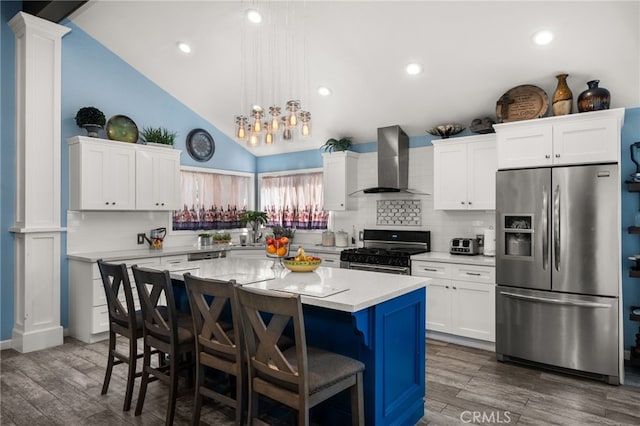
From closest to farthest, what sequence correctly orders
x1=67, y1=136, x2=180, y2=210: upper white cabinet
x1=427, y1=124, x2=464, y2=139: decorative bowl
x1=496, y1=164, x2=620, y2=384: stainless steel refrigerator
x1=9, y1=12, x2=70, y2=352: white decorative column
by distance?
x1=496, y1=164, x2=620, y2=384: stainless steel refrigerator < x1=9, y1=12, x2=70, y2=352: white decorative column < x1=67, y1=136, x2=180, y2=210: upper white cabinet < x1=427, y1=124, x2=464, y2=139: decorative bowl

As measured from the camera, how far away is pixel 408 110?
5074mm

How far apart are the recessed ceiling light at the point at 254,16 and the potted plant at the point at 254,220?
9.93 feet

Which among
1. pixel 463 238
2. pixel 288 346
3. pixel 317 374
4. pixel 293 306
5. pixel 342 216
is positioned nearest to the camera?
pixel 293 306

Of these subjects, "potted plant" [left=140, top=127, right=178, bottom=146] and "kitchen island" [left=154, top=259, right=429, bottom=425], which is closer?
"kitchen island" [left=154, top=259, right=429, bottom=425]

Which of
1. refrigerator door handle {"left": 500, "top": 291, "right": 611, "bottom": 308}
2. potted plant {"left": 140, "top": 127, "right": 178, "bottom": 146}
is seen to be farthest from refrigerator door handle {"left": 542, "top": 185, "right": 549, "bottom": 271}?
potted plant {"left": 140, "top": 127, "right": 178, "bottom": 146}

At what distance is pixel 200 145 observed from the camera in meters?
6.24

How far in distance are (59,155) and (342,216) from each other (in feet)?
11.9

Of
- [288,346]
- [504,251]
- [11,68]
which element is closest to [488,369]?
[504,251]

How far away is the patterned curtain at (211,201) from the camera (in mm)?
6156

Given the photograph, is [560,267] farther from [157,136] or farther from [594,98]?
[157,136]

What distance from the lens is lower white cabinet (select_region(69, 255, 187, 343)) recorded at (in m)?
4.44

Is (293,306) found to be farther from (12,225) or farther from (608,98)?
(12,225)

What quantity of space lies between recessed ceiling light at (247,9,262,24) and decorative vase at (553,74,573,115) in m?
2.93

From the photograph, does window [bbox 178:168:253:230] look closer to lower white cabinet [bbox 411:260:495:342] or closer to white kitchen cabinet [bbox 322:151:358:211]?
white kitchen cabinet [bbox 322:151:358:211]
